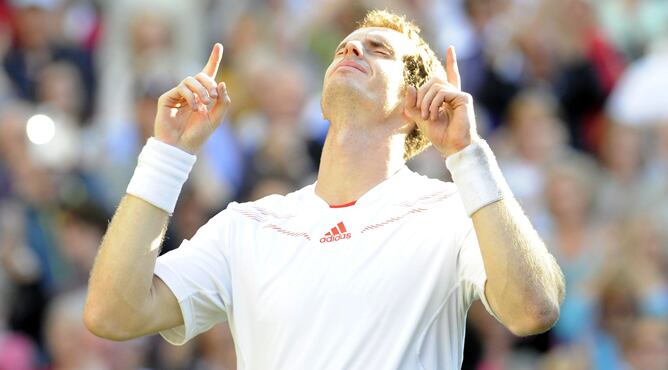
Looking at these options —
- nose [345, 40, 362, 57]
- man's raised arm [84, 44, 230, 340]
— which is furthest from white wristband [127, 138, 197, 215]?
nose [345, 40, 362, 57]

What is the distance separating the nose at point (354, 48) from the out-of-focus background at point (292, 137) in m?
3.61

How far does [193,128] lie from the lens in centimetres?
516

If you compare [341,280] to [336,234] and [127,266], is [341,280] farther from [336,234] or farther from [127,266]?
[127,266]

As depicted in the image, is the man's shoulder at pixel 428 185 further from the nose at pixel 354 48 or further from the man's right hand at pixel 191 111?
the man's right hand at pixel 191 111

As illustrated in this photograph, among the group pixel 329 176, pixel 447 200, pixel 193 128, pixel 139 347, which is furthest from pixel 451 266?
pixel 139 347

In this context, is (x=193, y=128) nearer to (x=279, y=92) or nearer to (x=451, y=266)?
(x=451, y=266)

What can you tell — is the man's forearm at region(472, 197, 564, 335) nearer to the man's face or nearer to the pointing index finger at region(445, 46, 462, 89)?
the pointing index finger at region(445, 46, 462, 89)

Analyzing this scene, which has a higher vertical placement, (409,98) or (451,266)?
(409,98)

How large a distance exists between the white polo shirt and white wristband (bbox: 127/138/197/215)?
0.28 m

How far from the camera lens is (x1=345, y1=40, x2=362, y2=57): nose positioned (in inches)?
215

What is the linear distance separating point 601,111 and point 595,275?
1980 millimetres

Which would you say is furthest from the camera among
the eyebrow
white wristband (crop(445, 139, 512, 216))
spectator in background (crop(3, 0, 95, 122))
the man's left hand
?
spectator in background (crop(3, 0, 95, 122))

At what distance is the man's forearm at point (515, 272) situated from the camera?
14.8 ft

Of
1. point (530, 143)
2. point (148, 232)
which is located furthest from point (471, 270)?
point (530, 143)
